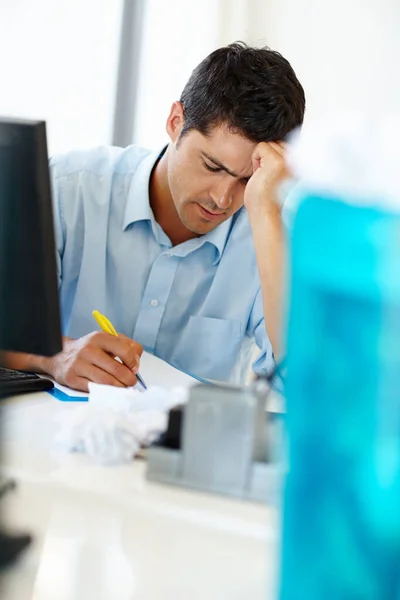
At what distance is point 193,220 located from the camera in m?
1.74

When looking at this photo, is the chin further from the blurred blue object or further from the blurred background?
the blurred blue object

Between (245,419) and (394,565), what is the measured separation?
0.70 feet

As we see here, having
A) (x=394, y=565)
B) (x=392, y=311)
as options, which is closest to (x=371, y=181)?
(x=392, y=311)

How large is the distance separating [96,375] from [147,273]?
550mm

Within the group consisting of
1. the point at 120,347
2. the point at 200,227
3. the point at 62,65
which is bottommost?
the point at 120,347

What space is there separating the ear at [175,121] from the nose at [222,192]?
18 cm

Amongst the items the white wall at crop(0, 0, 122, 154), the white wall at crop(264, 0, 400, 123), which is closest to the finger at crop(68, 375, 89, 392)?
the white wall at crop(0, 0, 122, 154)

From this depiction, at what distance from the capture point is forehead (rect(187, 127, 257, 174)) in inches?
64.6

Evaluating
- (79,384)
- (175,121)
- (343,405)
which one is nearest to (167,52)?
(175,121)

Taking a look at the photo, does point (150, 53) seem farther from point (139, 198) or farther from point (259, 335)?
point (259, 335)

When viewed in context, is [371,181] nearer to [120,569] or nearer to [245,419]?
[245,419]

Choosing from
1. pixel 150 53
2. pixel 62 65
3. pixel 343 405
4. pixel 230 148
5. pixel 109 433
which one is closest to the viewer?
pixel 343 405

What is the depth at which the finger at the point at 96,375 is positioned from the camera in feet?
4.19

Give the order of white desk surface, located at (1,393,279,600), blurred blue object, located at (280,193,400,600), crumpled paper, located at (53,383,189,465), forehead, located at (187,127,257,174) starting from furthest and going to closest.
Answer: forehead, located at (187,127,257,174), crumpled paper, located at (53,383,189,465), white desk surface, located at (1,393,279,600), blurred blue object, located at (280,193,400,600)
